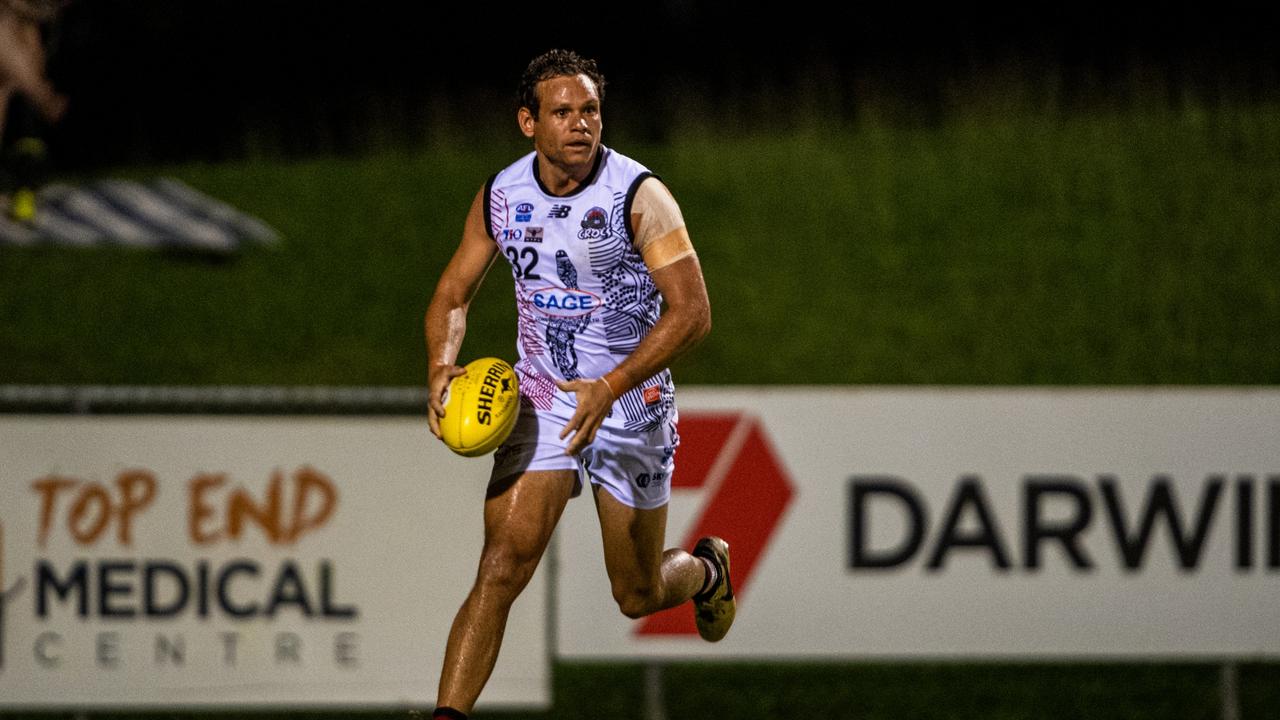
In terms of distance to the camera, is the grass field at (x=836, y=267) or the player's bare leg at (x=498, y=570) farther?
the grass field at (x=836, y=267)

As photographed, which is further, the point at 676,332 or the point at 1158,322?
the point at 1158,322

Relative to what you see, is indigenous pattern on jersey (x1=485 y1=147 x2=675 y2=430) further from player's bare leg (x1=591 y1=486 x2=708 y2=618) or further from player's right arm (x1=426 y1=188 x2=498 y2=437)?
player's bare leg (x1=591 y1=486 x2=708 y2=618)

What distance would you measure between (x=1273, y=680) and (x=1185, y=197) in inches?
399

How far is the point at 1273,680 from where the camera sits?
8430 millimetres

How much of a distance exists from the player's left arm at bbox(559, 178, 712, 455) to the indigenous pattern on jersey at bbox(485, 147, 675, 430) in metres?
0.06

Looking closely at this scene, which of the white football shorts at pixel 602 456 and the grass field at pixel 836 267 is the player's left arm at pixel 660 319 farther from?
the grass field at pixel 836 267

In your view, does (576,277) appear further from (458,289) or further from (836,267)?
(836,267)

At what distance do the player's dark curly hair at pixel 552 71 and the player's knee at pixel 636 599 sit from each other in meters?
1.53

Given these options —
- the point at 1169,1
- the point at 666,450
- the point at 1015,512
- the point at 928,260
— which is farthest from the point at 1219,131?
the point at 666,450

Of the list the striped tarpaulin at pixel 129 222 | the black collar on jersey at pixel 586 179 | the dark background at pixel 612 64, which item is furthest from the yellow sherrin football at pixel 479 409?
the striped tarpaulin at pixel 129 222

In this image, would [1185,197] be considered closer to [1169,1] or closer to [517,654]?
[1169,1]

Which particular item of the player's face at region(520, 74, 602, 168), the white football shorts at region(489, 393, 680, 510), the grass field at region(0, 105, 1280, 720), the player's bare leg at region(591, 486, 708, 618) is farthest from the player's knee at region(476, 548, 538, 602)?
the grass field at region(0, 105, 1280, 720)

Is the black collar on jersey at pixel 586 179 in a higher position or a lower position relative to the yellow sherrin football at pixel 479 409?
higher

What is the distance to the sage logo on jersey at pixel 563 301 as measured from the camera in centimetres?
468
